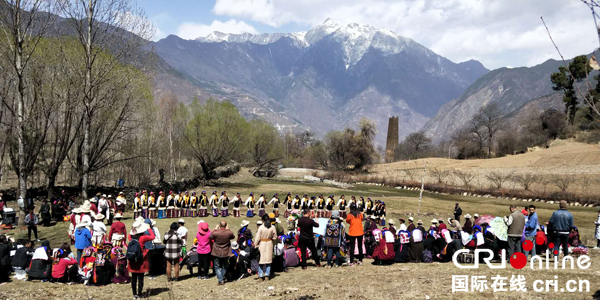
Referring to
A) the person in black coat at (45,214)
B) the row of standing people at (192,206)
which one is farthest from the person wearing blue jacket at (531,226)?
the person in black coat at (45,214)

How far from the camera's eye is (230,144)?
139ft

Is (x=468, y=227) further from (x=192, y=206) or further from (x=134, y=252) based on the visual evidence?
(x=192, y=206)

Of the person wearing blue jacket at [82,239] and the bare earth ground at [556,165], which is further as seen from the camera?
the bare earth ground at [556,165]

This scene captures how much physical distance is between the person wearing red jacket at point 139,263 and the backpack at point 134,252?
10 cm

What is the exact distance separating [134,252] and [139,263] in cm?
30

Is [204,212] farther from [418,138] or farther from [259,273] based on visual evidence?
[418,138]

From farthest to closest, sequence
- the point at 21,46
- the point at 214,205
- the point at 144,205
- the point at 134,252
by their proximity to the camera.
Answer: the point at 214,205, the point at 144,205, the point at 21,46, the point at 134,252

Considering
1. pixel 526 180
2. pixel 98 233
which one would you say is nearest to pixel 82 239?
pixel 98 233

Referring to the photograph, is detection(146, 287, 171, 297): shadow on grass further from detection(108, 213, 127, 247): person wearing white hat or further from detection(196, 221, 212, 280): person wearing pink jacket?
detection(108, 213, 127, 247): person wearing white hat

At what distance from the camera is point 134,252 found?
8.81m

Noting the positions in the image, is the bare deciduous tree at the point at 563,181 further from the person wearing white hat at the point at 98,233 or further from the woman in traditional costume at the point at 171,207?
the person wearing white hat at the point at 98,233

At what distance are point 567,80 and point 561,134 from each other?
1036 cm

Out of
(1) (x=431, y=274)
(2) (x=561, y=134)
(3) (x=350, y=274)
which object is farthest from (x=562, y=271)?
(2) (x=561, y=134)

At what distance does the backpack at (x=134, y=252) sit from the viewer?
8812mm
